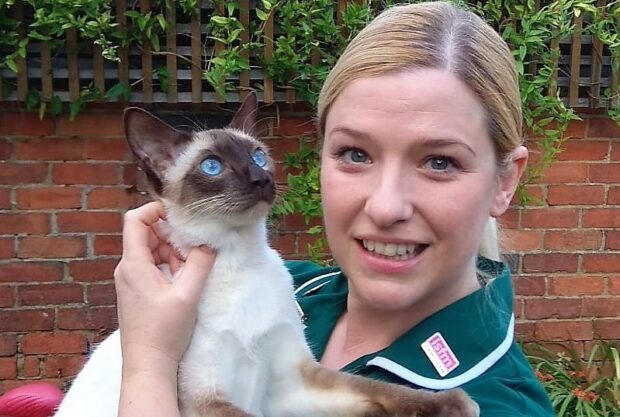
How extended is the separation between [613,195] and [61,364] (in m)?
3.14

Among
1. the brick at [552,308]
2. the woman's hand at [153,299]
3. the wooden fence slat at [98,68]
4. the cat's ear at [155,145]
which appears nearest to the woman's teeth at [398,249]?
the woman's hand at [153,299]

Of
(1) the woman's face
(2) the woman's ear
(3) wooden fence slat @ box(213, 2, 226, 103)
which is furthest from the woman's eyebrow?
(3) wooden fence slat @ box(213, 2, 226, 103)

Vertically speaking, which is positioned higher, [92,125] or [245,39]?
[245,39]

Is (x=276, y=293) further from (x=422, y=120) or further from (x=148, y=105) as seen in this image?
(x=148, y=105)

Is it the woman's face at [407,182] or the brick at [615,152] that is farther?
the brick at [615,152]

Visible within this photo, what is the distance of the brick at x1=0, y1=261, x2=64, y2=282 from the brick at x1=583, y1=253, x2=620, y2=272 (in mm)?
2870

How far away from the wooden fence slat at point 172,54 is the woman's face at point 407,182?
6.89 feet

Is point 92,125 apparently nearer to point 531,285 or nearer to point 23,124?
point 23,124

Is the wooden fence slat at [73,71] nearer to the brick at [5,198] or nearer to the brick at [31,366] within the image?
the brick at [5,198]

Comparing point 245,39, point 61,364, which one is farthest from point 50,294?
point 245,39

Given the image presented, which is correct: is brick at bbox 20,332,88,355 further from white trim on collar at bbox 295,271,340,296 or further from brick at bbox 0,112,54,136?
white trim on collar at bbox 295,271,340,296

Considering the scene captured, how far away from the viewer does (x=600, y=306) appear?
4.35m

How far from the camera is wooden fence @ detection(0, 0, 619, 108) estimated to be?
12.3 feet

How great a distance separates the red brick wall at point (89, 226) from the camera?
3.87 m
